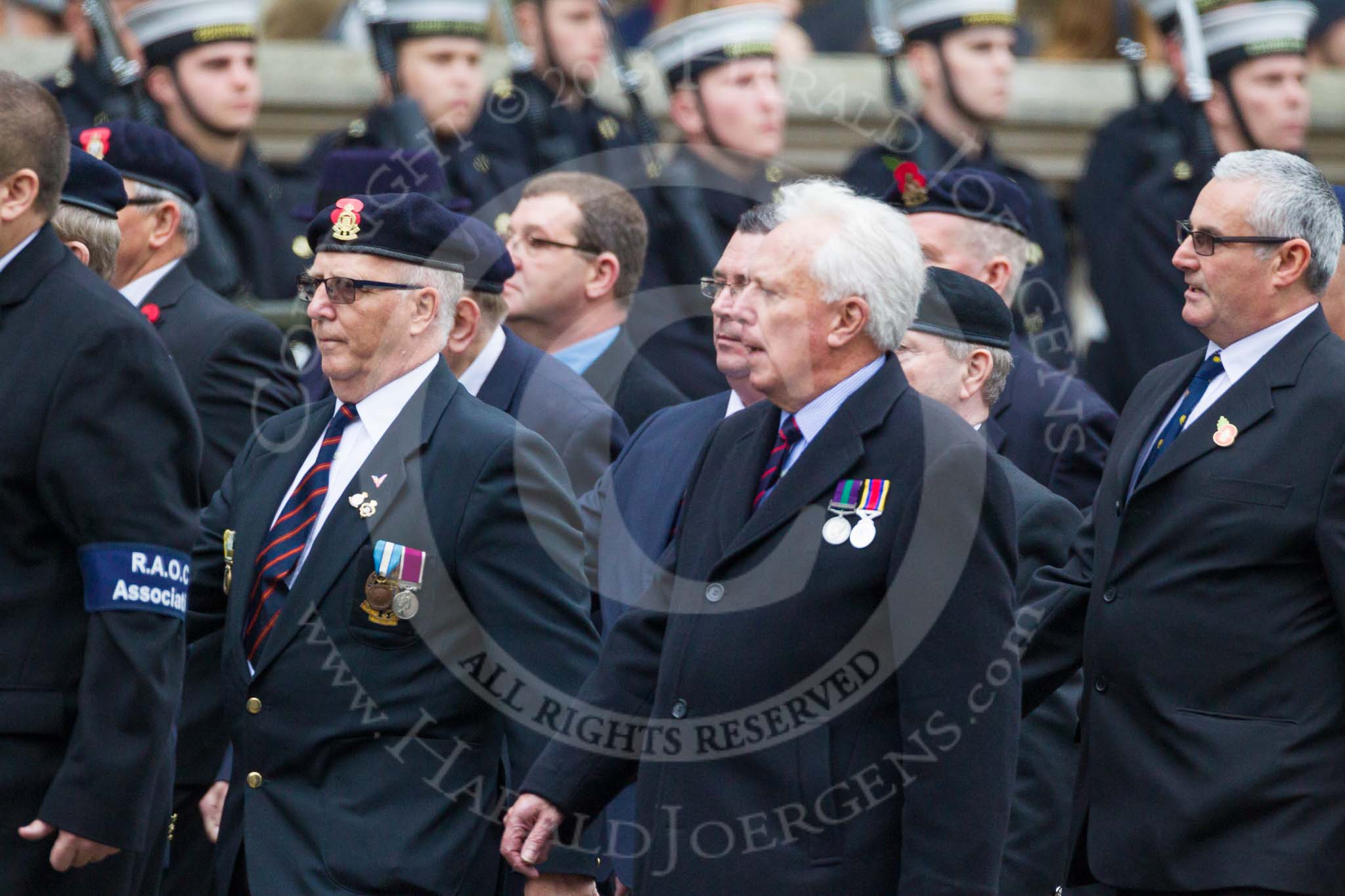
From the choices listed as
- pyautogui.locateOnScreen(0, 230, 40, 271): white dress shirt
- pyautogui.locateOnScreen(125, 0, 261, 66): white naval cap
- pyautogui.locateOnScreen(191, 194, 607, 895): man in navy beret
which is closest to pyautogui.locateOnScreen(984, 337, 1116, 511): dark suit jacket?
pyautogui.locateOnScreen(191, 194, 607, 895): man in navy beret

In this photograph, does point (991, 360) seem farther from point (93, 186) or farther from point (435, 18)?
point (435, 18)

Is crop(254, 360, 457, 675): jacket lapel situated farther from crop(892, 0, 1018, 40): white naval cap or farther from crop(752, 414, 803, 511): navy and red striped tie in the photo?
crop(892, 0, 1018, 40): white naval cap

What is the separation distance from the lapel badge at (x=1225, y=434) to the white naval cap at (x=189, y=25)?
4993mm

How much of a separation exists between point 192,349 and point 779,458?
2.23 meters

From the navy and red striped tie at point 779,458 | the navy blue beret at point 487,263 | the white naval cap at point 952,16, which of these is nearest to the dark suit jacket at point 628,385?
the navy blue beret at point 487,263

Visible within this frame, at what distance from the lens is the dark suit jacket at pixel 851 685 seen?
154 inches

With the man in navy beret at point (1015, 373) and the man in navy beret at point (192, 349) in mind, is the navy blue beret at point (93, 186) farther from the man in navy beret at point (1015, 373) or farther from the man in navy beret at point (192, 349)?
the man in navy beret at point (1015, 373)

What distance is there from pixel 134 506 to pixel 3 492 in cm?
24

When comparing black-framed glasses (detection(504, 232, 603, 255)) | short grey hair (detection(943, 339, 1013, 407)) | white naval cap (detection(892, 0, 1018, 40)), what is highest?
white naval cap (detection(892, 0, 1018, 40))

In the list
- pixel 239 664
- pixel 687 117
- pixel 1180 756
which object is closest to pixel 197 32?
pixel 687 117

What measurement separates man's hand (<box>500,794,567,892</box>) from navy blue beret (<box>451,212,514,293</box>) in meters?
1.65

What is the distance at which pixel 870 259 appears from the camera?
164 inches

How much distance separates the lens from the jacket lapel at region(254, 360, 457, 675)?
452 centimetres

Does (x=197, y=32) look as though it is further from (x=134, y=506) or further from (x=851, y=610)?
(x=851, y=610)
